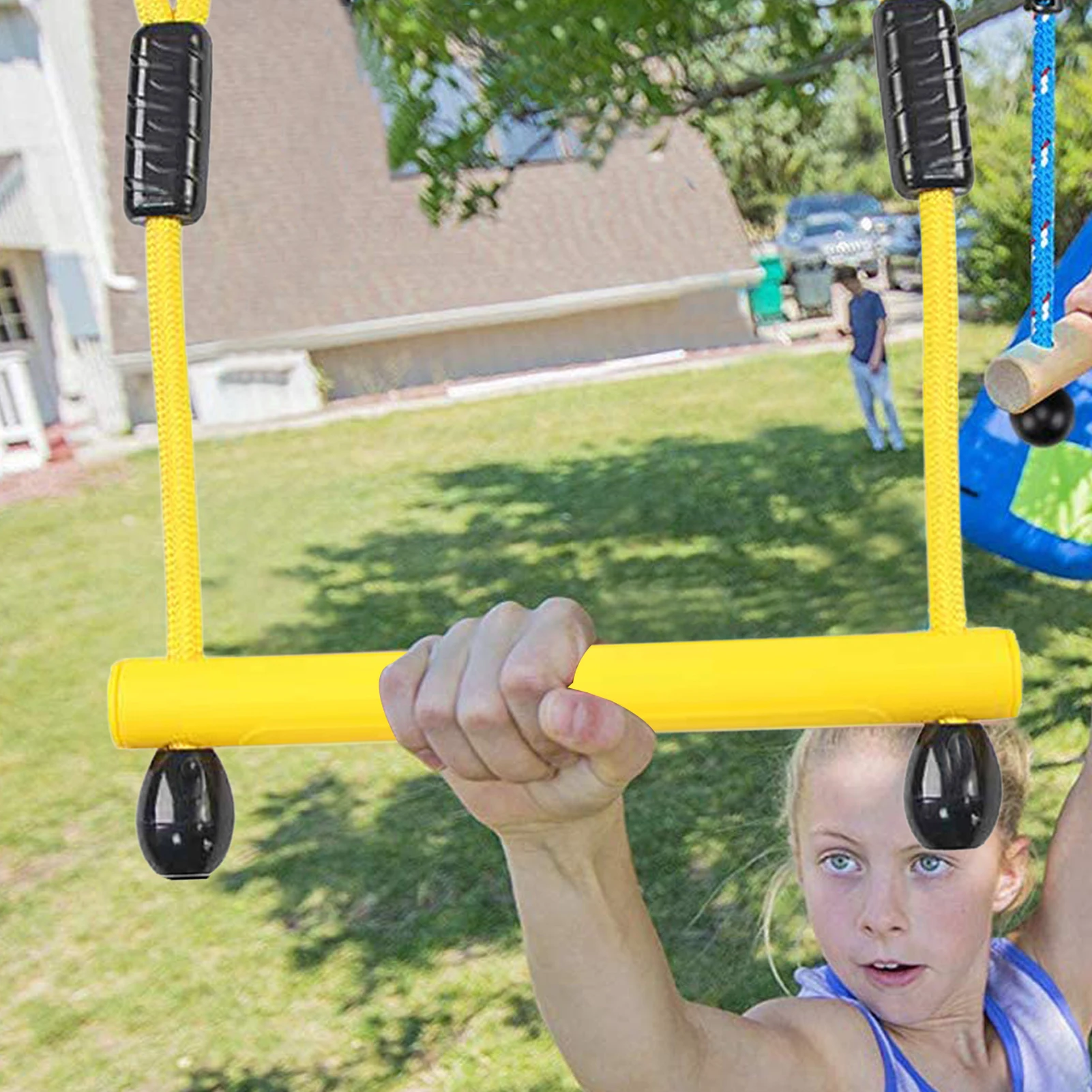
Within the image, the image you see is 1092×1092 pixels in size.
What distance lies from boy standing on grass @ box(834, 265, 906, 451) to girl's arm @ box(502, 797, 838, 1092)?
28.5 feet

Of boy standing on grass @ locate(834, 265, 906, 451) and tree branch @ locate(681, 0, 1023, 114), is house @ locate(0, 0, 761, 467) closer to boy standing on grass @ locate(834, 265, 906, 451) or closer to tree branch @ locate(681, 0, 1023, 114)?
boy standing on grass @ locate(834, 265, 906, 451)

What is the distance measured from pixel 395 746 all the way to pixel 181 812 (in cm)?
529

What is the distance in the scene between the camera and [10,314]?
51.3 ft

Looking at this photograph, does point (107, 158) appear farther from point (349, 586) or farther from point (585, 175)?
point (349, 586)

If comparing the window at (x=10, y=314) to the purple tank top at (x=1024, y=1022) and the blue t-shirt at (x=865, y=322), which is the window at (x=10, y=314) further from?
the purple tank top at (x=1024, y=1022)

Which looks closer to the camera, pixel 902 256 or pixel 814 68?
pixel 814 68

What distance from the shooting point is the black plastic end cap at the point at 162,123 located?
1.04 m

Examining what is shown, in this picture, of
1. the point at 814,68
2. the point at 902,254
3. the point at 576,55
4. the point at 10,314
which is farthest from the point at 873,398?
the point at 902,254

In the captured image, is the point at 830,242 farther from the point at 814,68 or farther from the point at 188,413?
the point at 188,413

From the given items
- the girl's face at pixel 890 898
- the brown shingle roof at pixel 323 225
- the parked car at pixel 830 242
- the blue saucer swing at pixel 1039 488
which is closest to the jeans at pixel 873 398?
the blue saucer swing at pixel 1039 488

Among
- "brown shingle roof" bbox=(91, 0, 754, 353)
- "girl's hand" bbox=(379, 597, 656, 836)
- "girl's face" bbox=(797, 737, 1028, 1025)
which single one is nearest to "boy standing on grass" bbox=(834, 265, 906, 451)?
"brown shingle roof" bbox=(91, 0, 754, 353)

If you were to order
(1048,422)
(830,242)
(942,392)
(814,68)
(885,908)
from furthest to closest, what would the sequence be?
(830,242)
(814,68)
(1048,422)
(885,908)
(942,392)

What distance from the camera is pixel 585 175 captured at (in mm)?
17281

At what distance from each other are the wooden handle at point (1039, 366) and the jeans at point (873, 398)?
326 inches
